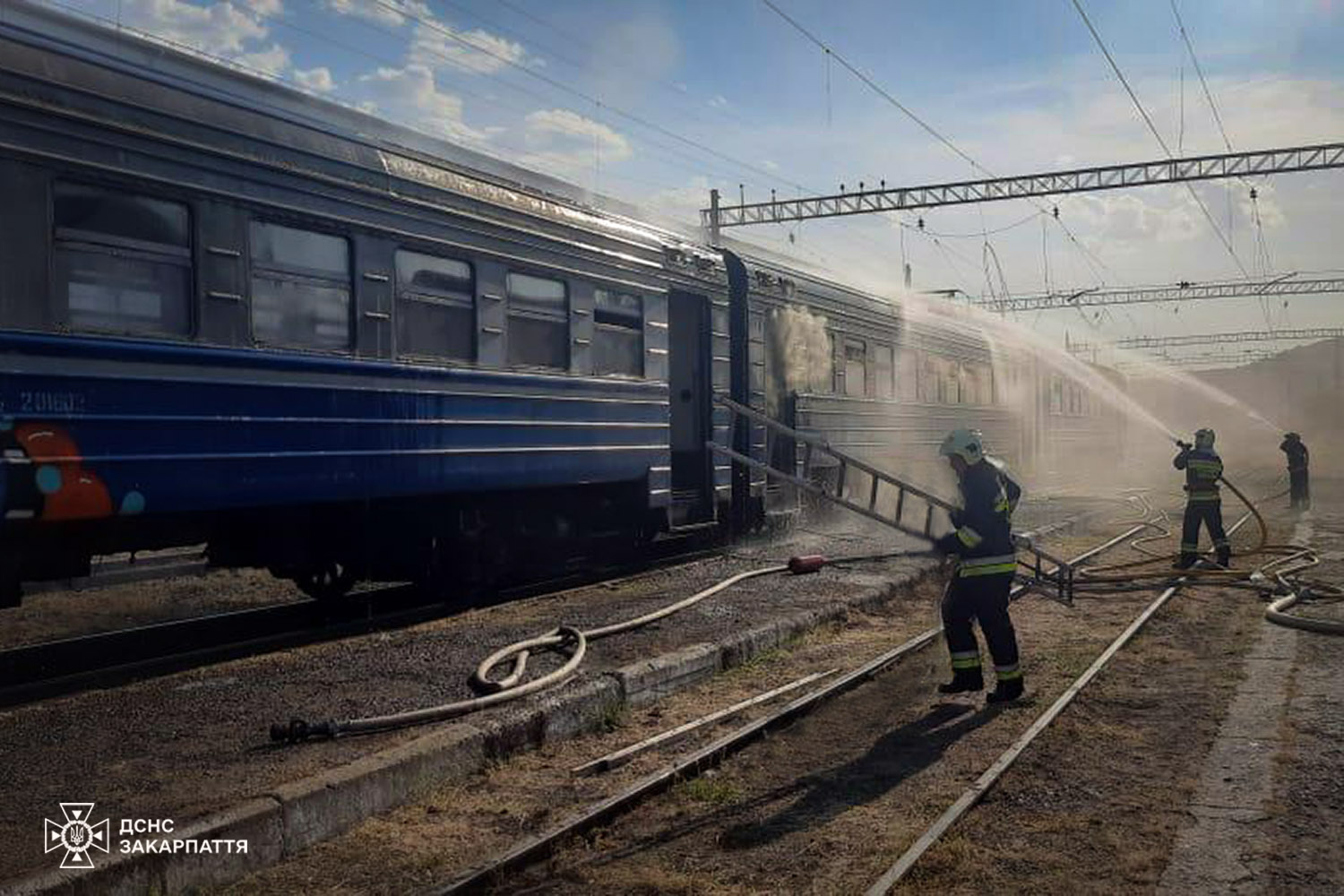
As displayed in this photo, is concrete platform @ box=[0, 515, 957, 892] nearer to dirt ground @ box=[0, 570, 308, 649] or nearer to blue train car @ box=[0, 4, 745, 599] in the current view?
blue train car @ box=[0, 4, 745, 599]

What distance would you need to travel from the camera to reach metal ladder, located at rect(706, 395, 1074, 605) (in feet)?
31.5

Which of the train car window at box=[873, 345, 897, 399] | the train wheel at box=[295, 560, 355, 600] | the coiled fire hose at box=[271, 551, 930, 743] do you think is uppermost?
the train car window at box=[873, 345, 897, 399]

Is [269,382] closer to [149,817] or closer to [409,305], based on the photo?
[409,305]

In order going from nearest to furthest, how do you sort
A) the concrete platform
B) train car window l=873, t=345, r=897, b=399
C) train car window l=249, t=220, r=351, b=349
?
the concrete platform → train car window l=249, t=220, r=351, b=349 → train car window l=873, t=345, r=897, b=399

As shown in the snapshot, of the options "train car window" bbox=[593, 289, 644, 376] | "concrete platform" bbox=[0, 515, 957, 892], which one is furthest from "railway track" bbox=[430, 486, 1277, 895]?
"train car window" bbox=[593, 289, 644, 376]

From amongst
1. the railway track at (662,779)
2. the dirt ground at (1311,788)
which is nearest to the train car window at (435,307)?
the railway track at (662,779)

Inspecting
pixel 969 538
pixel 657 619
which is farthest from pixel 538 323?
pixel 969 538

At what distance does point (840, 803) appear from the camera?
4.89 m

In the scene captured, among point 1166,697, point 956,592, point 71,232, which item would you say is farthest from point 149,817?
point 1166,697

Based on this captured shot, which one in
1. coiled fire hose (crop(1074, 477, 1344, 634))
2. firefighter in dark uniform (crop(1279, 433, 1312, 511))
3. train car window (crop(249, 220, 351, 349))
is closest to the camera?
train car window (crop(249, 220, 351, 349))

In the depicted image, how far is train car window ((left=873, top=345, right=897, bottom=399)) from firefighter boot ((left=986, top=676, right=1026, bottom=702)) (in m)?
10.2

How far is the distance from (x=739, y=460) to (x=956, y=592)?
5712 millimetres

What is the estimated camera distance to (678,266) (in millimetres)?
11539

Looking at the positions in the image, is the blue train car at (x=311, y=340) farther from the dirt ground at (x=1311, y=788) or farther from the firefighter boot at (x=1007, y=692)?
the dirt ground at (x=1311, y=788)
